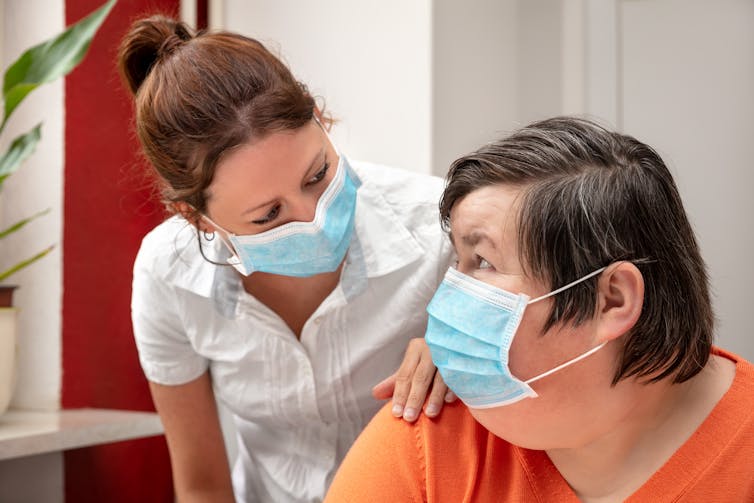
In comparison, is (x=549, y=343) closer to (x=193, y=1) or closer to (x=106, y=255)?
(x=106, y=255)

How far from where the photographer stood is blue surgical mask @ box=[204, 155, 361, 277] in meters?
1.54

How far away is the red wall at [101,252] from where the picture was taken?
8.27 ft

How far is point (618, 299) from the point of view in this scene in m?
1.19

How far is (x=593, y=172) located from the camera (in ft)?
3.95

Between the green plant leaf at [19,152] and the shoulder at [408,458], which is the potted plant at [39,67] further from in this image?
the shoulder at [408,458]

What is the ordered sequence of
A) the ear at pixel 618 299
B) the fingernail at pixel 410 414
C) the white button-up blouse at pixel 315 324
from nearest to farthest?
the ear at pixel 618 299
the fingernail at pixel 410 414
the white button-up blouse at pixel 315 324

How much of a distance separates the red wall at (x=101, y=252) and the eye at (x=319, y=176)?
111 centimetres

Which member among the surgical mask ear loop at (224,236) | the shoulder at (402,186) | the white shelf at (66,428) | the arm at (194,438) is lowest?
the white shelf at (66,428)

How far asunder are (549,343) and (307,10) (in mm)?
1822

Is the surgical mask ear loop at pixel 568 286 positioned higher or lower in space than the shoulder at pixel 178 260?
higher

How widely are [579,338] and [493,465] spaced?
0.27m

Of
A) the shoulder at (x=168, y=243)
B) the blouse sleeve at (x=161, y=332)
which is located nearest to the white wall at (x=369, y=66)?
the shoulder at (x=168, y=243)

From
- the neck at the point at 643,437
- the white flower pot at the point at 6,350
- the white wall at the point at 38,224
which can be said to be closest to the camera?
the neck at the point at 643,437

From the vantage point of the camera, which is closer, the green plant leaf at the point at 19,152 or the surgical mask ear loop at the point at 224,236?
the surgical mask ear loop at the point at 224,236
